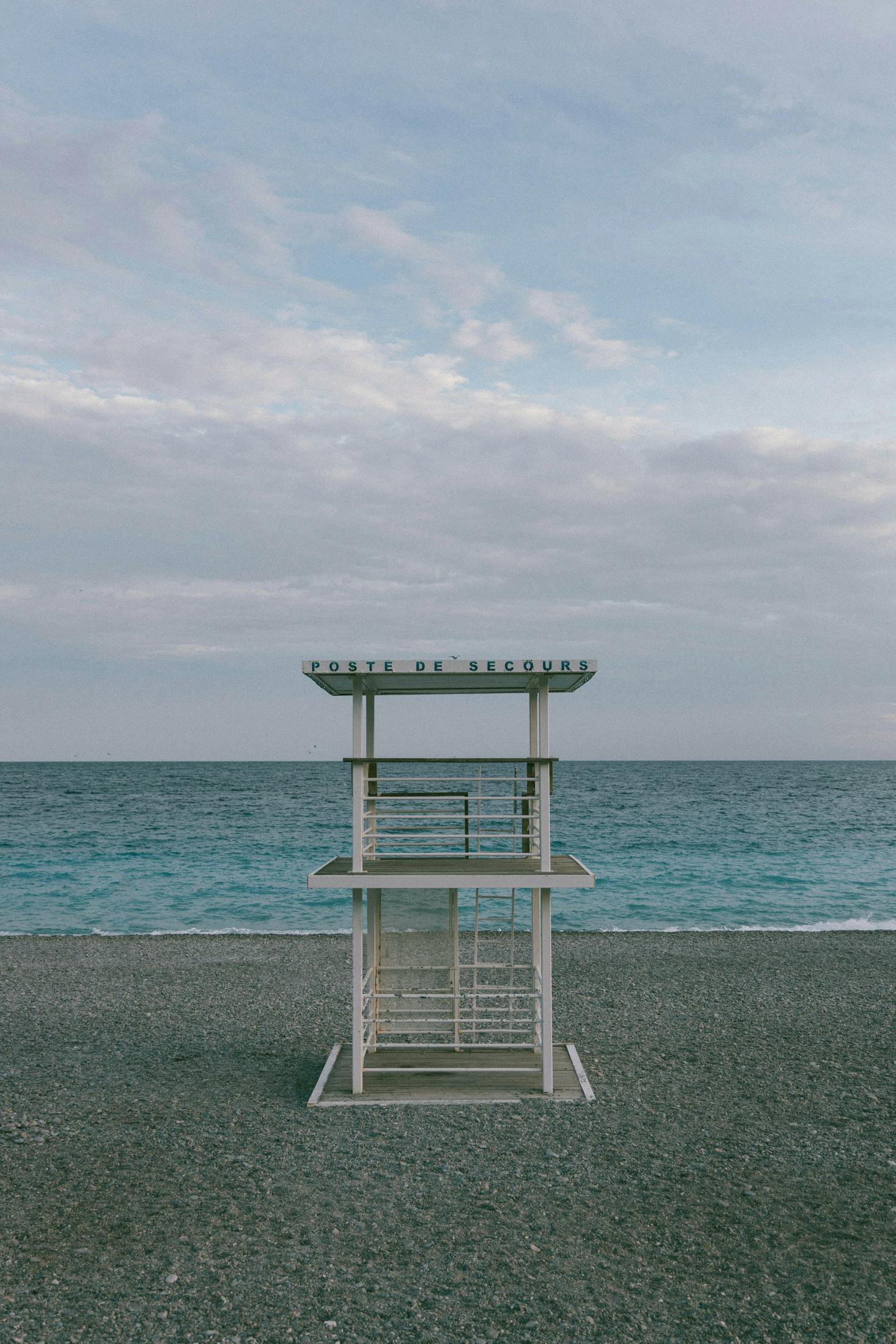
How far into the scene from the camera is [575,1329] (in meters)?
5.31

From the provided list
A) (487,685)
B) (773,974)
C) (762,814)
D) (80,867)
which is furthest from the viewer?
(762,814)

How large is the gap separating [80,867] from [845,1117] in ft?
97.7

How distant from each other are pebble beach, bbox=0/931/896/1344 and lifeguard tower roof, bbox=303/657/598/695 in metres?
3.97

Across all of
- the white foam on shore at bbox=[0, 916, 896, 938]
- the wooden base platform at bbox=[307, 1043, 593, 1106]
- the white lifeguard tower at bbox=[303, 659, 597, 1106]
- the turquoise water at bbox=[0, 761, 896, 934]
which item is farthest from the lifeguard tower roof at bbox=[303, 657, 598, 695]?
the turquoise water at bbox=[0, 761, 896, 934]

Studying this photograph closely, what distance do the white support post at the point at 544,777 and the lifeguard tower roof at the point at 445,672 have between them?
0.20 metres

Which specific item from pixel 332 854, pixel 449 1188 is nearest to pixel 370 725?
pixel 449 1188

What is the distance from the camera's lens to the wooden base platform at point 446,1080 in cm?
879

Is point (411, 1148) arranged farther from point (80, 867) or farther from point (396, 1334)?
point (80, 867)

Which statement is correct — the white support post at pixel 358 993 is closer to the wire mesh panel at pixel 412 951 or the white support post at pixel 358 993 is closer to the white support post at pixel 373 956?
the white support post at pixel 373 956

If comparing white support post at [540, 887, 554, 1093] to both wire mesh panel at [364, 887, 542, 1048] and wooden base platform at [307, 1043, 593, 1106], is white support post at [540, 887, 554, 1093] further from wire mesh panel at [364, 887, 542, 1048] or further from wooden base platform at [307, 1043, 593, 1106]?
wire mesh panel at [364, 887, 542, 1048]

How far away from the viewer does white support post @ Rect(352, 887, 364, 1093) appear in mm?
8680

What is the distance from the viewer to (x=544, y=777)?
8.91 metres

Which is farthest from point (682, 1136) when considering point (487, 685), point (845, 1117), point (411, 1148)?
point (487, 685)

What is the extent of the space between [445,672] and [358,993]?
3097 millimetres
